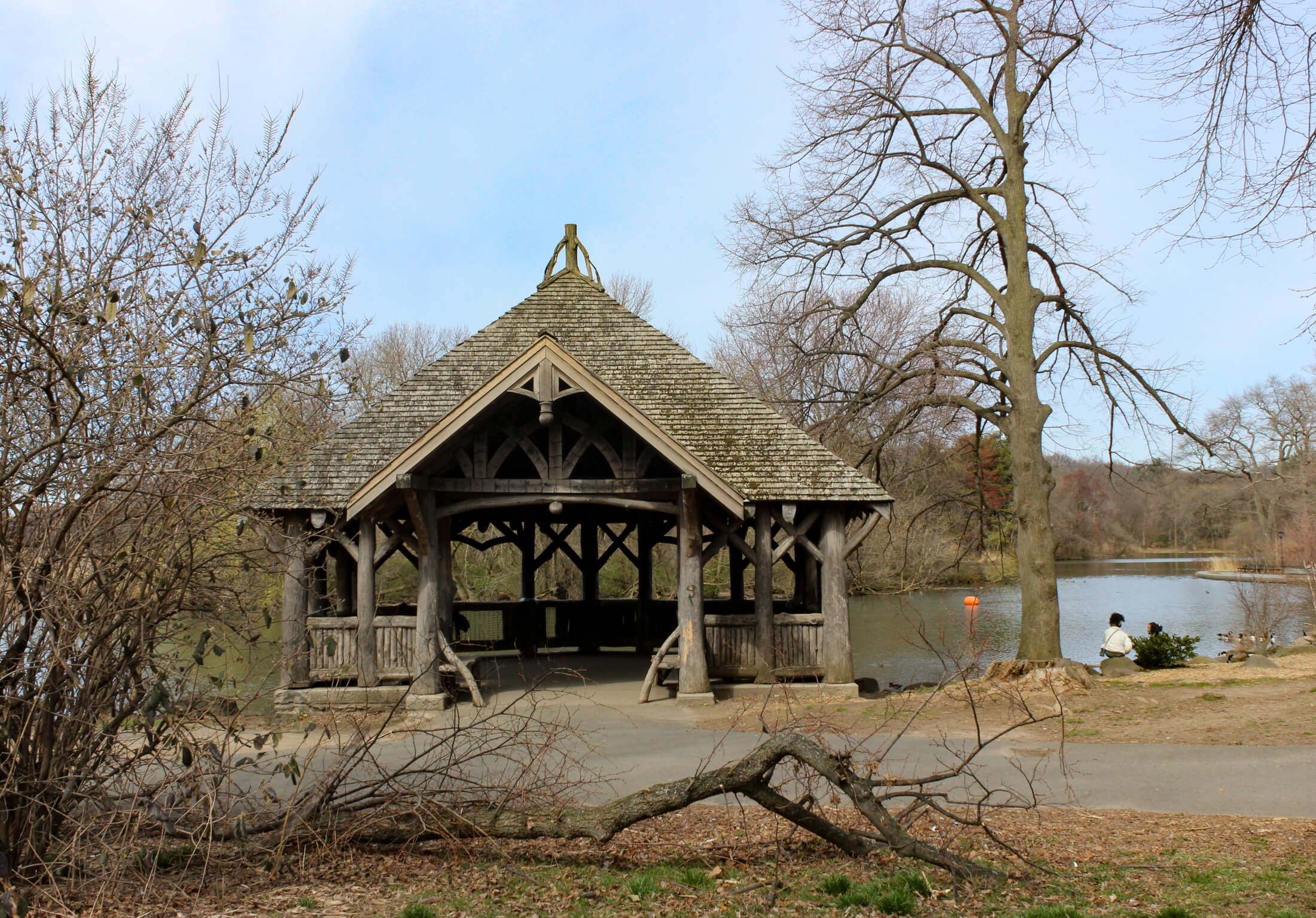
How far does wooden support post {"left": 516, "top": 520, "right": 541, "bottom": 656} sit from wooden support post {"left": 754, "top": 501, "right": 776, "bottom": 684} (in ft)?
19.2

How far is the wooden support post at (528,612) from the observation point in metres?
18.0

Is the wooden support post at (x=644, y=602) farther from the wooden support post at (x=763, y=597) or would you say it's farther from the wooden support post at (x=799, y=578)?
the wooden support post at (x=763, y=597)

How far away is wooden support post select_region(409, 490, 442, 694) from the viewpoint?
1226cm

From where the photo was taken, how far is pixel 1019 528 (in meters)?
15.4

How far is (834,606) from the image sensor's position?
13.1 m

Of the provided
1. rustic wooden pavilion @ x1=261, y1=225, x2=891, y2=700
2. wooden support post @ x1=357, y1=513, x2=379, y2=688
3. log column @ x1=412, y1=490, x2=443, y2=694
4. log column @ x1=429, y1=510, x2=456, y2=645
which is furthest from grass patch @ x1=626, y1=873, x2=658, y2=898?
wooden support post @ x1=357, y1=513, x2=379, y2=688

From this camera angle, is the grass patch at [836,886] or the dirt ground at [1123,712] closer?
the grass patch at [836,886]

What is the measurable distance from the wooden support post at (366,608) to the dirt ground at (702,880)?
6.75 metres

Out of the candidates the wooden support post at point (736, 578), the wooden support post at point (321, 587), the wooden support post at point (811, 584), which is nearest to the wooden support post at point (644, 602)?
the wooden support post at point (736, 578)

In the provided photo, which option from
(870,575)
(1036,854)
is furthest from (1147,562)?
(1036,854)

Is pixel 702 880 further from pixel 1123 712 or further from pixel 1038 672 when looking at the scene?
pixel 1038 672

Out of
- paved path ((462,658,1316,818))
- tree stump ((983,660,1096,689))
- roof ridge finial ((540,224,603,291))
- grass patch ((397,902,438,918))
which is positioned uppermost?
roof ridge finial ((540,224,603,291))

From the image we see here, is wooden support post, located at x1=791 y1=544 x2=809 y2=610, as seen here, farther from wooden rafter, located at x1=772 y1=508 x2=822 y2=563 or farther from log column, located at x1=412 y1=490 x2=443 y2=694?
log column, located at x1=412 y1=490 x2=443 y2=694

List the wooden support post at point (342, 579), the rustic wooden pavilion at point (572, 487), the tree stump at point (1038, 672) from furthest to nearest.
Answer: the wooden support post at point (342, 579) < the tree stump at point (1038, 672) < the rustic wooden pavilion at point (572, 487)
